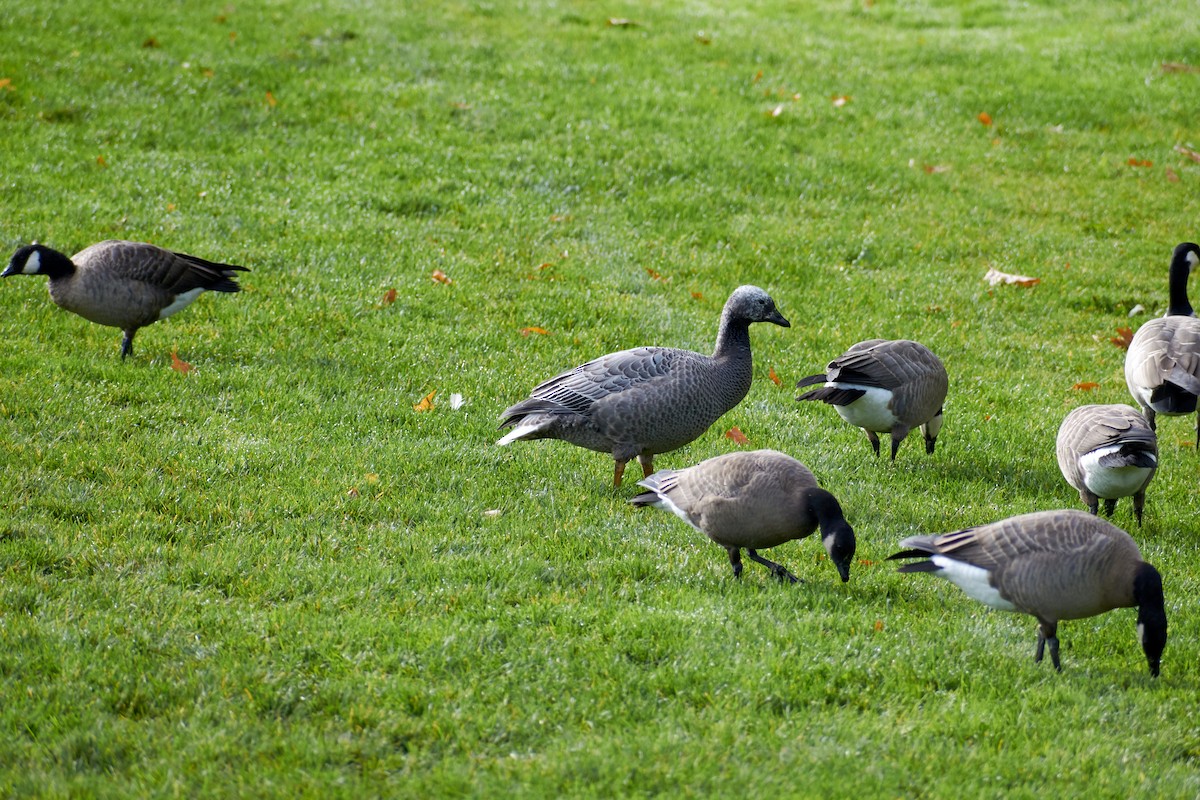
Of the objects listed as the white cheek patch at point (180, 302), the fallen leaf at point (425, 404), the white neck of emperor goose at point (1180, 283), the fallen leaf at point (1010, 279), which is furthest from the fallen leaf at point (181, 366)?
the white neck of emperor goose at point (1180, 283)

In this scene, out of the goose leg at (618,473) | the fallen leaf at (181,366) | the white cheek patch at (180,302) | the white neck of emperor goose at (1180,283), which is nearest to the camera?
the goose leg at (618,473)

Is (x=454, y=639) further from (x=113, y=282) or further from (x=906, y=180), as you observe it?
(x=906, y=180)

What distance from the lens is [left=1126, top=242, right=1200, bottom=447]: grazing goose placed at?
8117 mm

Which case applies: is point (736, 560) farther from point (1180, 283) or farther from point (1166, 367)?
point (1180, 283)

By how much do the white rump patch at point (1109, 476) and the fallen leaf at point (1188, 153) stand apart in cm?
991

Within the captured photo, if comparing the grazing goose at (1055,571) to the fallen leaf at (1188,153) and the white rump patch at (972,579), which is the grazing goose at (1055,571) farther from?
the fallen leaf at (1188,153)

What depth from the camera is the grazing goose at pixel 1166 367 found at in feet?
26.6

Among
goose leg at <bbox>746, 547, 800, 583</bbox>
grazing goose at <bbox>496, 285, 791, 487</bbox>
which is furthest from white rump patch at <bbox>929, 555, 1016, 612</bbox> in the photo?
grazing goose at <bbox>496, 285, 791, 487</bbox>

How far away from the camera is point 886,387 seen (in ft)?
26.6

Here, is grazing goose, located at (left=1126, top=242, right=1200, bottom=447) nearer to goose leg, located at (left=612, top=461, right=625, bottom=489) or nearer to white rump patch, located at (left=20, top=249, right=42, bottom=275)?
goose leg, located at (left=612, top=461, right=625, bottom=489)

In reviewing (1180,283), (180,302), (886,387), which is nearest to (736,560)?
(886,387)

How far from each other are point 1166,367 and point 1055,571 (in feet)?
11.7

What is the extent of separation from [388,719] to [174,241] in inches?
306

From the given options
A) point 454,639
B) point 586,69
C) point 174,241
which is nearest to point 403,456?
point 454,639
